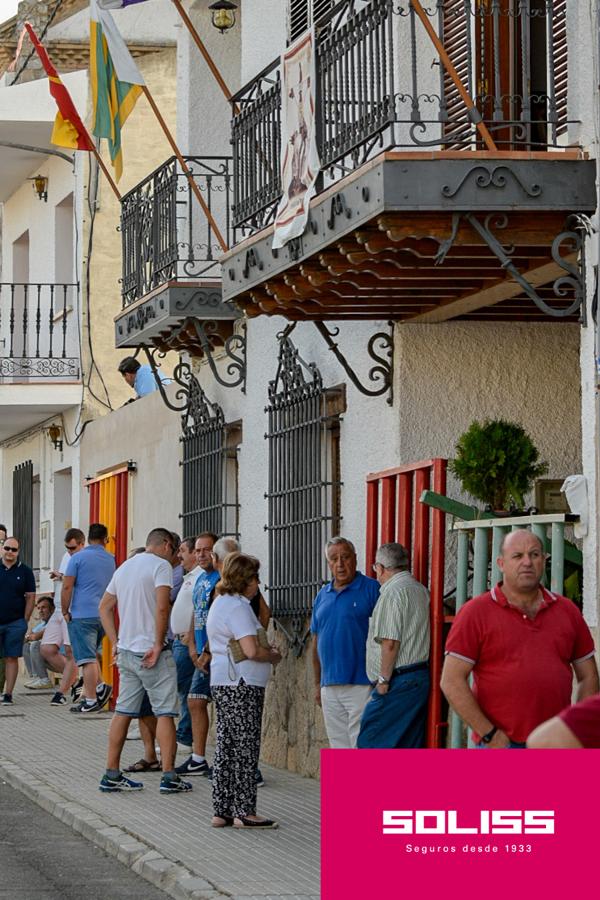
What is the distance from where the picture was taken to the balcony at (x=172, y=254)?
16422 mm

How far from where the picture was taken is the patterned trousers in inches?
439

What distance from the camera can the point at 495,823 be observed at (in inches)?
170

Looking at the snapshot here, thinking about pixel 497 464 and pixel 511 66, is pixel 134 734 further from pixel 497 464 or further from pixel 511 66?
pixel 511 66

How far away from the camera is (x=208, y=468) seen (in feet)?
57.3

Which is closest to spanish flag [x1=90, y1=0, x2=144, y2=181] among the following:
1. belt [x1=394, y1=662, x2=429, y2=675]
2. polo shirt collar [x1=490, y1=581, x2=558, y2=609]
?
belt [x1=394, y1=662, x2=429, y2=675]

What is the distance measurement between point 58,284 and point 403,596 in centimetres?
1405

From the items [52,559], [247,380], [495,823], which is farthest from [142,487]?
[495,823]

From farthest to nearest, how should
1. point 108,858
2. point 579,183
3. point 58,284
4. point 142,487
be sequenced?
point 58,284 < point 142,487 < point 108,858 < point 579,183

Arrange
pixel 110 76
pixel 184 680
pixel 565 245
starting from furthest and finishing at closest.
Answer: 1. pixel 110 76
2. pixel 184 680
3. pixel 565 245

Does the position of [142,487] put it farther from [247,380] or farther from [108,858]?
[108,858]

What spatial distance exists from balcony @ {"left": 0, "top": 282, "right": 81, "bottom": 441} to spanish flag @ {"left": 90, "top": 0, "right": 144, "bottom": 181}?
7.69 m

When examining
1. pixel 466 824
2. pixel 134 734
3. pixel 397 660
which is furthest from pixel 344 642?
pixel 466 824

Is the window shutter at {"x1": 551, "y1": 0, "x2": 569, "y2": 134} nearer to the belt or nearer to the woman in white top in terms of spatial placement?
the belt

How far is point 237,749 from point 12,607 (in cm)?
1048
